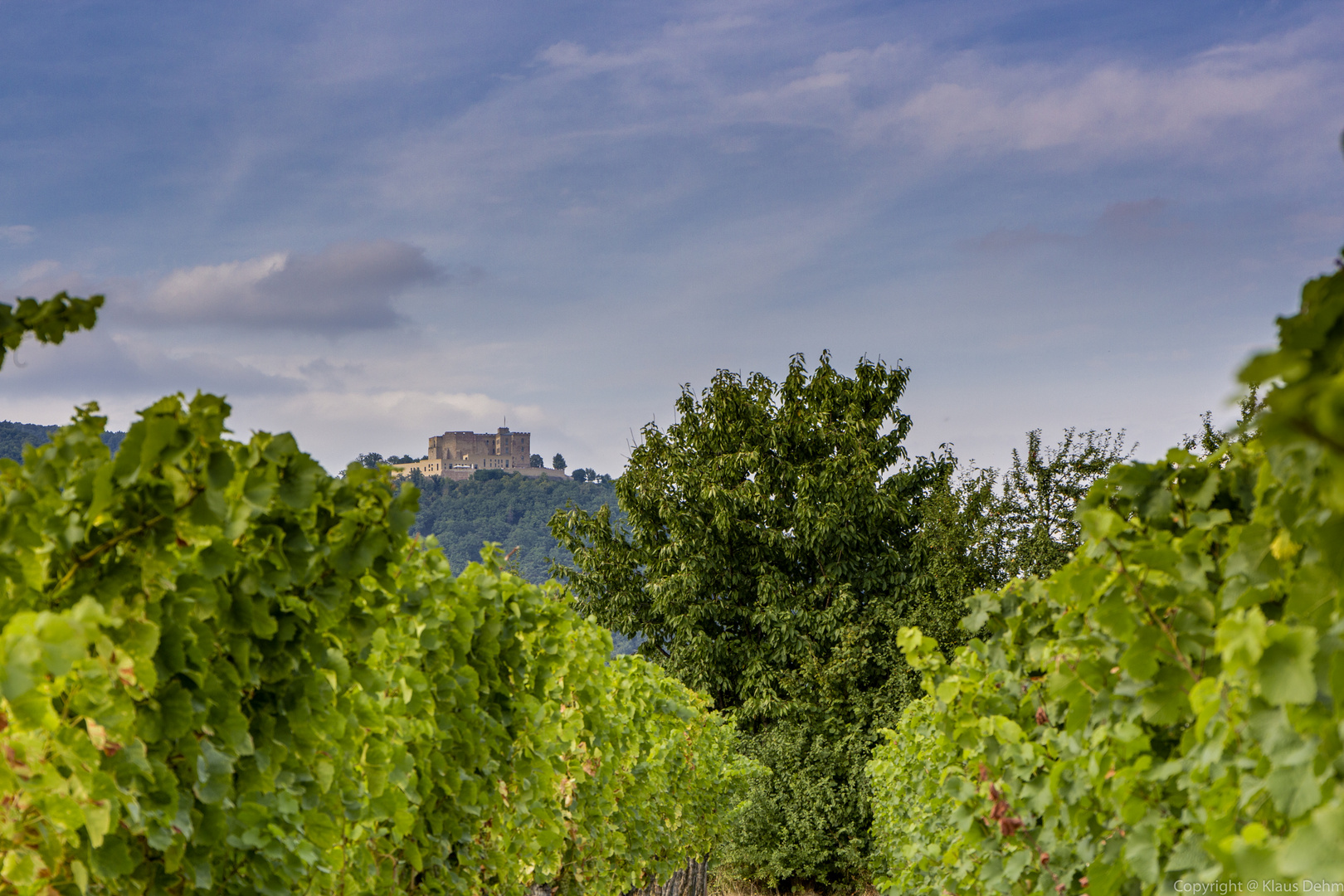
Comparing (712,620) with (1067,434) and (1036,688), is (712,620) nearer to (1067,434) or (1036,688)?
(1067,434)

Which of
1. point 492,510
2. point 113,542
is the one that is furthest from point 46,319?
point 492,510

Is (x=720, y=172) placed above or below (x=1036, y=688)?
above

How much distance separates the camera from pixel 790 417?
2331 centimetres

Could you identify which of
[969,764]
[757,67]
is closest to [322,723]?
[969,764]

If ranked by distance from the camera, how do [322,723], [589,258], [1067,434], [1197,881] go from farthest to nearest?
[589,258]
[1067,434]
[322,723]
[1197,881]

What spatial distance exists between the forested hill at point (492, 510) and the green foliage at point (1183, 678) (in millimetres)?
48551

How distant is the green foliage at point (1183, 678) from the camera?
132 centimetres

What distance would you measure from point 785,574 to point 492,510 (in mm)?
41535

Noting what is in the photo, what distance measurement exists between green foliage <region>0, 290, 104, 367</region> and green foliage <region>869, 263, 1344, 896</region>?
2232 millimetres

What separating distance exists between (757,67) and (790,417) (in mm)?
8995

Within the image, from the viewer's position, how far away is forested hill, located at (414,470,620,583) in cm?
5594

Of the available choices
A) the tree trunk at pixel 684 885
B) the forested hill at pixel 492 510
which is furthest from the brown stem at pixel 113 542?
the forested hill at pixel 492 510

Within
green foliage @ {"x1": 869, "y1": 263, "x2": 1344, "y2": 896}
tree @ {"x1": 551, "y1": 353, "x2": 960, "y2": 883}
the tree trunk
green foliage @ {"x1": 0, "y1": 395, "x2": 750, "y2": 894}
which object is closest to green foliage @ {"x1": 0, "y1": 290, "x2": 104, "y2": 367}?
green foliage @ {"x1": 0, "y1": 395, "x2": 750, "y2": 894}

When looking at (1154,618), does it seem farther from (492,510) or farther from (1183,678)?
(492,510)
